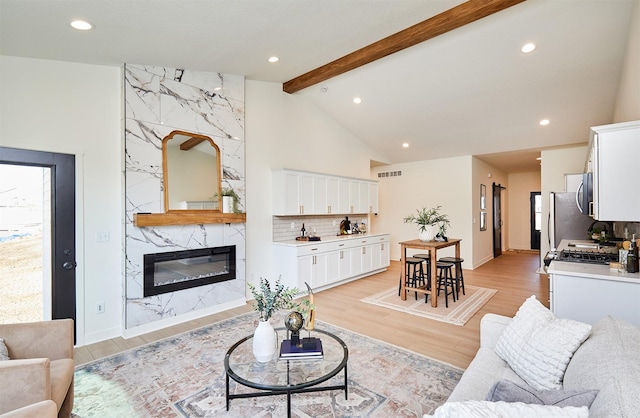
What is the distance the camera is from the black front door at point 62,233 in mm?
3416

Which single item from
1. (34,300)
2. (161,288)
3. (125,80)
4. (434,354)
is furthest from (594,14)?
(34,300)

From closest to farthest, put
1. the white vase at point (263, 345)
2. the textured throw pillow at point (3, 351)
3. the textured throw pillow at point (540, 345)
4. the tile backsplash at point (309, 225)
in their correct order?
1. the textured throw pillow at point (540, 345)
2. the textured throw pillow at point (3, 351)
3. the white vase at point (263, 345)
4. the tile backsplash at point (309, 225)

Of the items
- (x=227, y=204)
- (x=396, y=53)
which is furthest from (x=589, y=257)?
(x=227, y=204)

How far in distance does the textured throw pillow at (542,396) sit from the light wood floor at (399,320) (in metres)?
1.92

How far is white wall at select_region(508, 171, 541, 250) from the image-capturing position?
10.4 meters

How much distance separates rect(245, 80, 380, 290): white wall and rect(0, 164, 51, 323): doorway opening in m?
2.54

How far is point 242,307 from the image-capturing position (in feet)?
15.8

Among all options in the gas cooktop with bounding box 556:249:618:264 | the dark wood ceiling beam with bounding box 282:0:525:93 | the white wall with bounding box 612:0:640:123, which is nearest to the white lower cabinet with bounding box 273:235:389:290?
the dark wood ceiling beam with bounding box 282:0:525:93

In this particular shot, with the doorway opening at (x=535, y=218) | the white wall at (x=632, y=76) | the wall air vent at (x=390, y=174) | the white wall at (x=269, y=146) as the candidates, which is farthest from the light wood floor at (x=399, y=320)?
the doorway opening at (x=535, y=218)

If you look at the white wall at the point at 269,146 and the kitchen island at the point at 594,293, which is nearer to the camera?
the kitchen island at the point at 594,293

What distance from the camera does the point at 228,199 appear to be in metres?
4.78

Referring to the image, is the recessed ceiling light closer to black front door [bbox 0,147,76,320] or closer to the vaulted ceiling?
the vaulted ceiling

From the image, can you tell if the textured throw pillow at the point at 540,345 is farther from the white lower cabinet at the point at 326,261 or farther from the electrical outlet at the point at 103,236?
the electrical outlet at the point at 103,236

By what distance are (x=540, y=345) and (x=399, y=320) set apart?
8.34ft
